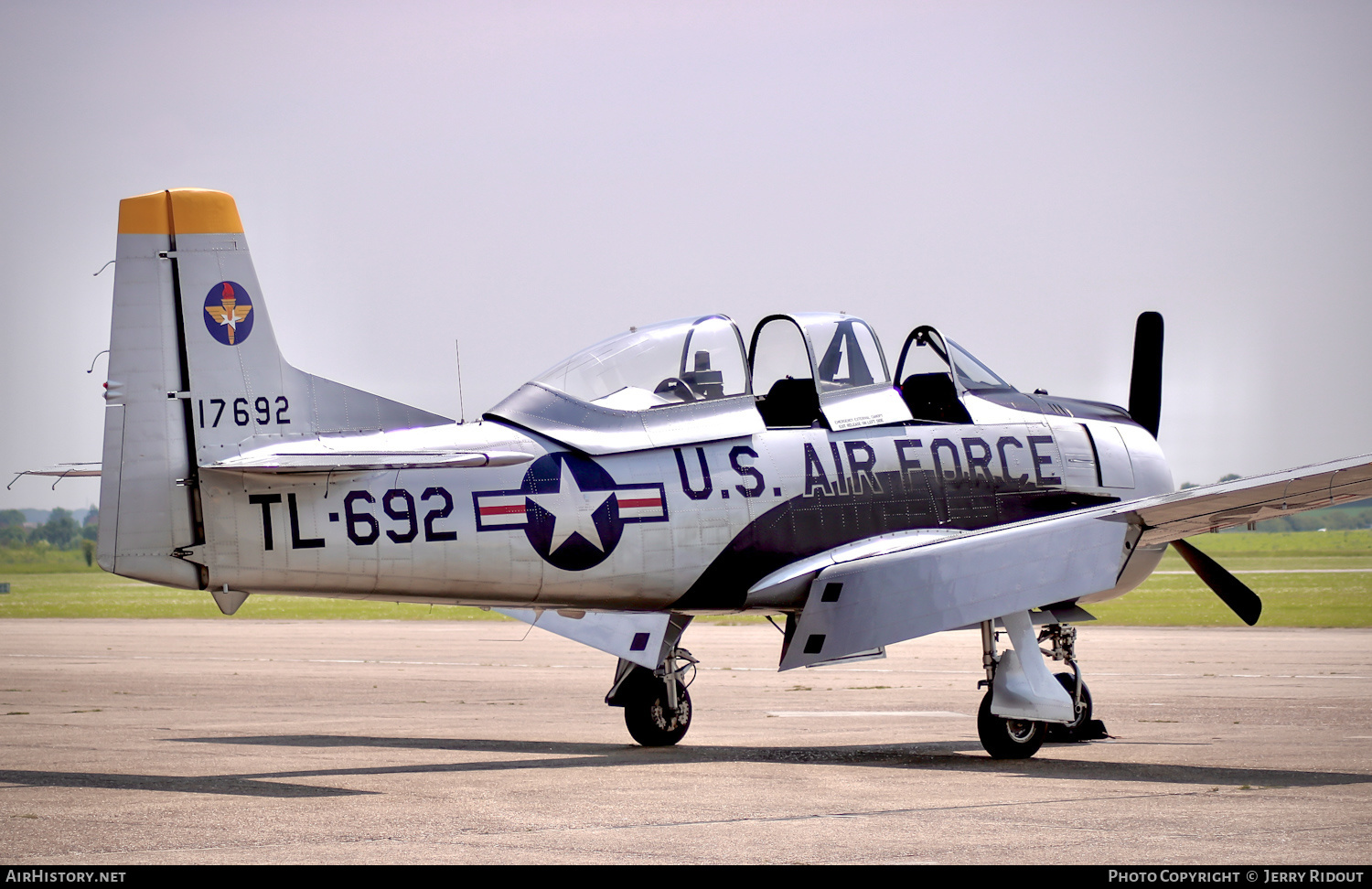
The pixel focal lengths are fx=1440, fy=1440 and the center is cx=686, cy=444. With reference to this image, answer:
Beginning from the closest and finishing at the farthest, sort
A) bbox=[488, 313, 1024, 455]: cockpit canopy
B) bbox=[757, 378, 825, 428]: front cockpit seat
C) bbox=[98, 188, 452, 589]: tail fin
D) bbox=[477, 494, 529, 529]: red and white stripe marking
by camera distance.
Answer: bbox=[98, 188, 452, 589]: tail fin → bbox=[477, 494, 529, 529]: red and white stripe marking → bbox=[488, 313, 1024, 455]: cockpit canopy → bbox=[757, 378, 825, 428]: front cockpit seat

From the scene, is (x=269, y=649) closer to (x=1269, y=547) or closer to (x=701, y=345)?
(x=701, y=345)

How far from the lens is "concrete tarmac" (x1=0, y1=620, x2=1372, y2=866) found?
823 centimetres

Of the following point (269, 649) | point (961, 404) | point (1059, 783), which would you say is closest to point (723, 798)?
point (1059, 783)

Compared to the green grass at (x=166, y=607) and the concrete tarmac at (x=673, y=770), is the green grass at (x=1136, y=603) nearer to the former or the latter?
the green grass at (x=166, y=607)

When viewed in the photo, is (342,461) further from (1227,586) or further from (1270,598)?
(1270,598)

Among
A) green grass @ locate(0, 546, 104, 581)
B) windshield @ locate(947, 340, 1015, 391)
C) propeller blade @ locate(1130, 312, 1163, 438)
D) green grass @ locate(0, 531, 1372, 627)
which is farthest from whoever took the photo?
green grass @ locate(0, 546, 104, 581)

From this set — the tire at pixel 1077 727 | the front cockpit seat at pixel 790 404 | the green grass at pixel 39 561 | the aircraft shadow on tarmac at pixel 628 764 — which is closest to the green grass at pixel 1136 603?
the green grass at pixel 39 561

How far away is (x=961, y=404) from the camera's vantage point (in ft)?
48.1

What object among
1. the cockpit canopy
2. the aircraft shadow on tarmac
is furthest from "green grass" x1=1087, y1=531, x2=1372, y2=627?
the aircraft shadow on tarmac

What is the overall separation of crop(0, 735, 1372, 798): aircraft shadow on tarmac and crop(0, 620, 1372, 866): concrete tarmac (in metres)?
0.06

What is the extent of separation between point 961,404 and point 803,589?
2.67 m

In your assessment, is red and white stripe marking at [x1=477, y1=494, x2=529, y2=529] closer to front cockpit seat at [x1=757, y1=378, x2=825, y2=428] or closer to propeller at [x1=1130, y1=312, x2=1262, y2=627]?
front cockpit seat at [x1=757, y1=378, x2=825, y2=428]

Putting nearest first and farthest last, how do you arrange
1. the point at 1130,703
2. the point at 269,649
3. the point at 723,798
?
the point at 723,798, the point at 1130,703, the point at 269,649

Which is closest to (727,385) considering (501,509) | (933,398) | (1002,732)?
(933,398)
